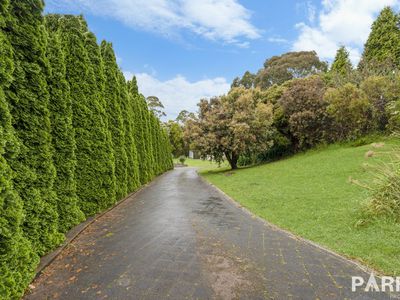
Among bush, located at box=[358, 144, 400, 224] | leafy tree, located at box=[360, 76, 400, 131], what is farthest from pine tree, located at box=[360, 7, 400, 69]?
bush, located at box=[358, 144, 400, 224]

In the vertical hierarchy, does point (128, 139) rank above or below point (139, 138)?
below

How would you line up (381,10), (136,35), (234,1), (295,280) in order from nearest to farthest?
(295,280)
(234,1)
(136,35)
(381,10)

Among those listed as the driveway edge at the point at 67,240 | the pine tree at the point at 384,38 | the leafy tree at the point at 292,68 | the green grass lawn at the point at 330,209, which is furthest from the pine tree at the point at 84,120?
the leafy tree at the point at 292,68

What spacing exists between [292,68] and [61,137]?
41.1 m

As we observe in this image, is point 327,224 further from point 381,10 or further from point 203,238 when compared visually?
Answer: point 381,10

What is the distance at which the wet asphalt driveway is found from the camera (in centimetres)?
302

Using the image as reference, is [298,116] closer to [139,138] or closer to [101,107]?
[139,138]

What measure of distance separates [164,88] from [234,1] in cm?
1181

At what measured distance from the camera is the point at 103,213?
23.3ft

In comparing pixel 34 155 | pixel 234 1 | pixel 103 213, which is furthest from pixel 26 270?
pixel 234 1

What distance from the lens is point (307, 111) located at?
1747 centimetres

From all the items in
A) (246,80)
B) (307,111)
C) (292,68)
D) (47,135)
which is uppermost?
(246,80)

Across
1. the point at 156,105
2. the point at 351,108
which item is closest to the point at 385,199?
the point at 351,108

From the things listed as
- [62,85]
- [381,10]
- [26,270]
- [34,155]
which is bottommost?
[26,270]
